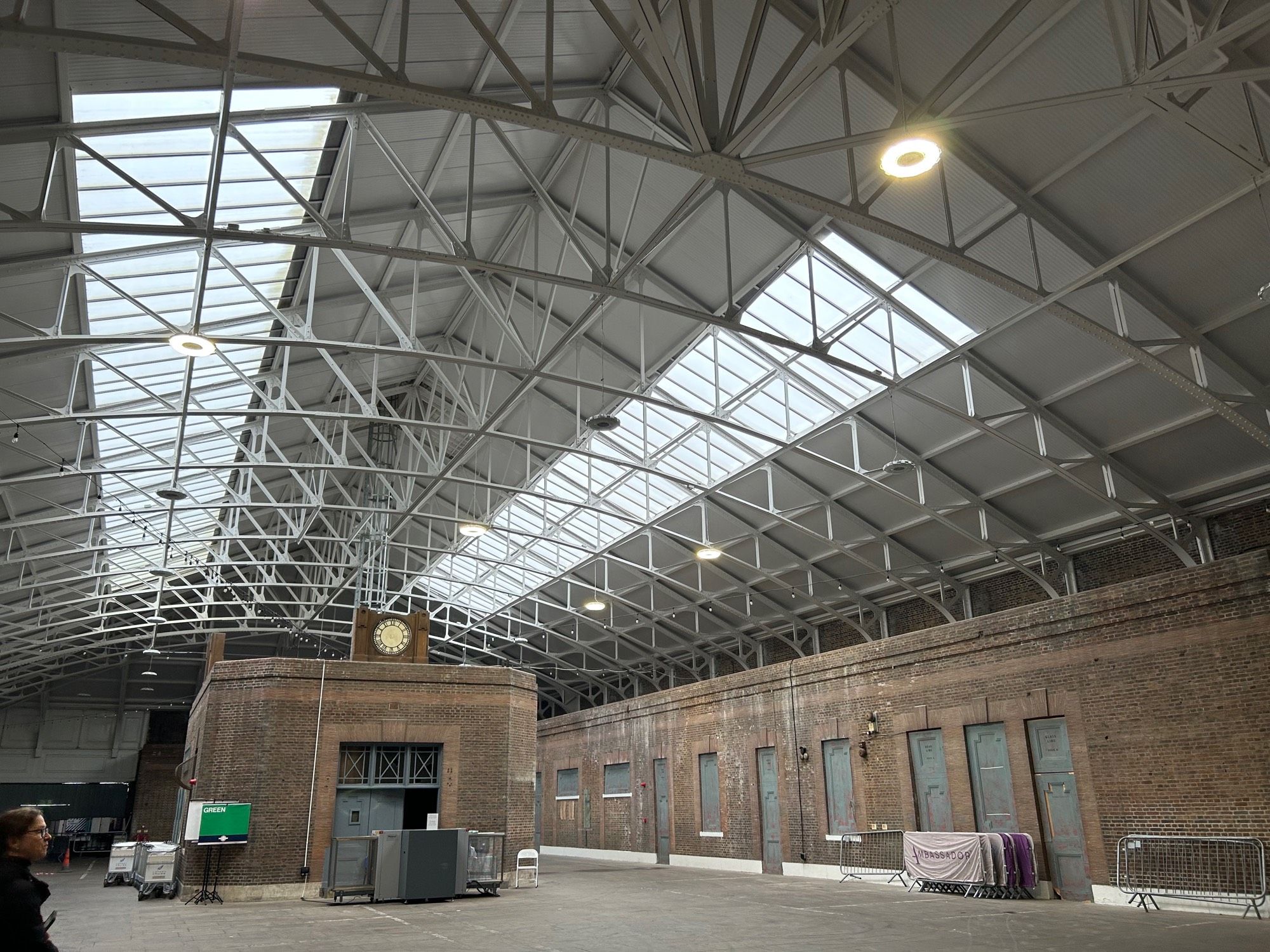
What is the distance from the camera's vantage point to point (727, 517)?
79.0 feet

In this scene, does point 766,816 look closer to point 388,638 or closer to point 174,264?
point 388,638

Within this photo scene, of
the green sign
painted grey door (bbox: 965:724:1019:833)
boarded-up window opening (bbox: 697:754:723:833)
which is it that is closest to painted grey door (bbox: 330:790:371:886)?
the green sign

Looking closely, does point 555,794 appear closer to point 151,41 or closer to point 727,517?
point 727,517

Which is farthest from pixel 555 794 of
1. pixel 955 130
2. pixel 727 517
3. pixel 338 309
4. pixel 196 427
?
pixel 955 130

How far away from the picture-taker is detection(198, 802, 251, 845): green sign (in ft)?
59.8

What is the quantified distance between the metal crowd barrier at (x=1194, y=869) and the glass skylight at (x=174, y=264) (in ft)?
58.0

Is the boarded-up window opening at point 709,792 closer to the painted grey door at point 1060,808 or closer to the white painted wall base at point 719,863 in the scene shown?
the white painted wall base at point 719,863

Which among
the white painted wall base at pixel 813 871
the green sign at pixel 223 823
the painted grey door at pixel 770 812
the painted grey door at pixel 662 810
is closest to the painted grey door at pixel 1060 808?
the white painted wall base at pixel 813 871

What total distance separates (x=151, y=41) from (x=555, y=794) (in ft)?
119

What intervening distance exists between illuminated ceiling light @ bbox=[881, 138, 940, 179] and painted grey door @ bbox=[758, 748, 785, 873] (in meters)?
20.1

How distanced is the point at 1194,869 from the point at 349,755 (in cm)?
1670

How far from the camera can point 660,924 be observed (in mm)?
13805

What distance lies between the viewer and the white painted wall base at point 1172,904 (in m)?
14.0

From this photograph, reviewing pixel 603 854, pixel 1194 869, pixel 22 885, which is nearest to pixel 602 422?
pixel 1194 869
